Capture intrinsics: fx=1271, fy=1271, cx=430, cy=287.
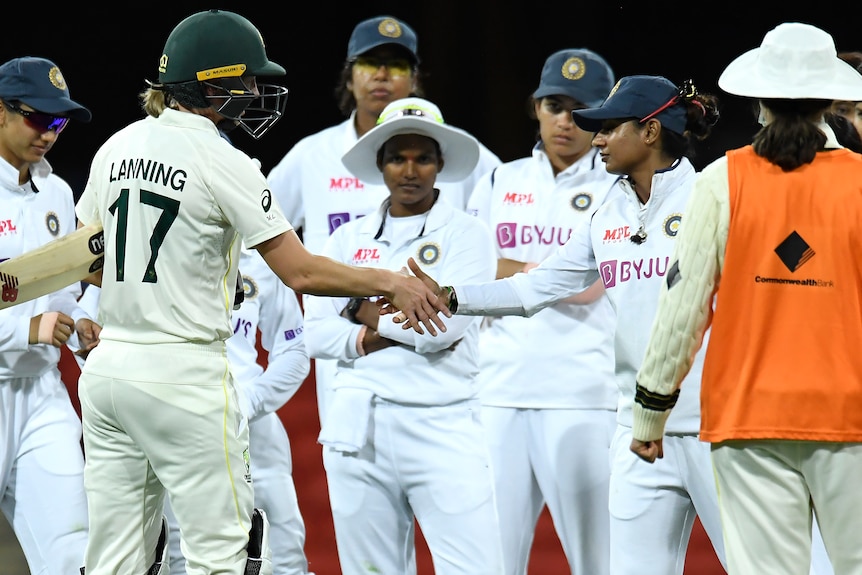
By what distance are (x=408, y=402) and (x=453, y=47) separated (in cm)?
334

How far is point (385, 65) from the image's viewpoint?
5.36 m

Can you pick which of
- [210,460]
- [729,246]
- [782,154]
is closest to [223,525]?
[210,460]

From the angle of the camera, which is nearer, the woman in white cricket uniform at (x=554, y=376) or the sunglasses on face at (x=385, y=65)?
the woman in white cricket uniform at (x=554, y=376)

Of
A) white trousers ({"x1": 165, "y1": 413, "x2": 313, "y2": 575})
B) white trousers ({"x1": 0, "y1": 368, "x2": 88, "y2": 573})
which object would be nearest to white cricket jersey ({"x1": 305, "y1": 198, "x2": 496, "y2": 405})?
white trousers ({"x1": 165, "y1": 413, "x2": 313, "y2": 575})

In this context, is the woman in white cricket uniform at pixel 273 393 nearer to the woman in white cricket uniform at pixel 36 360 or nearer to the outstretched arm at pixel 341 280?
the woman in white cricket uniform at pixel 36 360

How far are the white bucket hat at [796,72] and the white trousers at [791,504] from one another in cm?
80

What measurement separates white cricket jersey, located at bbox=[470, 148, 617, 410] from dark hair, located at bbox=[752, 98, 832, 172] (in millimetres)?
1594

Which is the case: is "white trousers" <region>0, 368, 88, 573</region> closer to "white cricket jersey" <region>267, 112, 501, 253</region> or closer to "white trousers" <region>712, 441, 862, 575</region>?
"white cricket jersey" <region>267, 112, 501, 253</region>

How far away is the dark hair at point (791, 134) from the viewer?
2.86 metres

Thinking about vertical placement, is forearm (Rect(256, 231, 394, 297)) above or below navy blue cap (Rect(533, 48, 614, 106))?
below

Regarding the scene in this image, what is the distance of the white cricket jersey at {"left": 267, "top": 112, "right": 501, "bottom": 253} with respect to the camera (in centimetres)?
528

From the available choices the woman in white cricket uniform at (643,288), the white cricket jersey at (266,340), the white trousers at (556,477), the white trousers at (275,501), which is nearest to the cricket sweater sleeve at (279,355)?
the white cricket jersey at (266,340)

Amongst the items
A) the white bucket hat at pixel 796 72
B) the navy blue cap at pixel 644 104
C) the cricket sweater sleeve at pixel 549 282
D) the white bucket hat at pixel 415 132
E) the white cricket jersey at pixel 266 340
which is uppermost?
the white bucket hat at pixel 796 72

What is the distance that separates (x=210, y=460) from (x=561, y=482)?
1586 millimetres
